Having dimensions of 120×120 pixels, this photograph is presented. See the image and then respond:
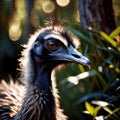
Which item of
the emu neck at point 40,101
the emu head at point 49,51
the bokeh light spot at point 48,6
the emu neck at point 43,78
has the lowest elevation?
the emu neck at point 40,101

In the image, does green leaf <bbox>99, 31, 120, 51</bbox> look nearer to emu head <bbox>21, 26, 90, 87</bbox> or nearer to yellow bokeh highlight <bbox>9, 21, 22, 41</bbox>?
emu head <bbox>21, 26, 90, 87</bbox>

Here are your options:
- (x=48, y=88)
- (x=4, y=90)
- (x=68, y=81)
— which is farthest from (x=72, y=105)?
(x=48, y=88)

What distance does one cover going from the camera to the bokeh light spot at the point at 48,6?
36.4ft

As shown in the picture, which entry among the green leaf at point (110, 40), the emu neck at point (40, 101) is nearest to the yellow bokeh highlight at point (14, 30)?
the green leaf at point (110, 40)

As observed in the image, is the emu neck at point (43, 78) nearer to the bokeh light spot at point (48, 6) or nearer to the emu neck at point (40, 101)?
the emu neck at point (40, 101)

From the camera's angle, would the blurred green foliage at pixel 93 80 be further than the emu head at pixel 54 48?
Yes

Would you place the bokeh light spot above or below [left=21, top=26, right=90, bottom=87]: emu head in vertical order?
above

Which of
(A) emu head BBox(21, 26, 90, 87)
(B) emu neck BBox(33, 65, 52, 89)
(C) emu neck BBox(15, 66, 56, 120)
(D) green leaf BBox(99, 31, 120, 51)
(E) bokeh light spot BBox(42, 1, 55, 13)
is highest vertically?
(E) bokeh light spot BBox(42, 1, 55, 13)

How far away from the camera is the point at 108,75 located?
259 inches

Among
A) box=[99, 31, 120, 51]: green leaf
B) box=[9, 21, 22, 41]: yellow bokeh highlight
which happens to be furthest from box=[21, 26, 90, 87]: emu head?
box=[9, 21, 22, 41]: yellow bokeh highlight

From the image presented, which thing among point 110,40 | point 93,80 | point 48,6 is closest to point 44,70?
point 110,40

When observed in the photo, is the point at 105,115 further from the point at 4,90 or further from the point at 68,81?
the point at 4,90

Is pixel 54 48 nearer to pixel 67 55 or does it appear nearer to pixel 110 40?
pixel 67 55

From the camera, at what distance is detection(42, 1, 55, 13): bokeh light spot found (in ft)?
36.4
